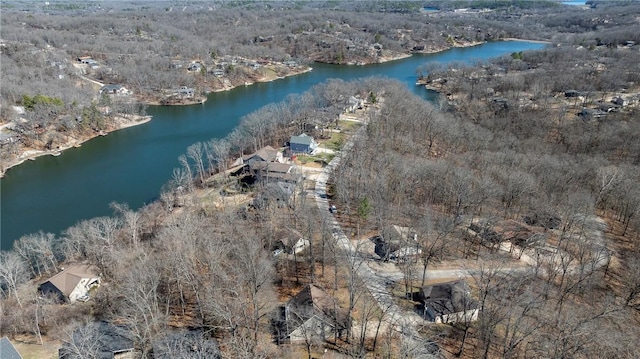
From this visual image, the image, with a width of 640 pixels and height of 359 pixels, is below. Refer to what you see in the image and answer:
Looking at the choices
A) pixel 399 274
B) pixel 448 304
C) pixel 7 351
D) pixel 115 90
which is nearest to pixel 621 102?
pixel 399 274

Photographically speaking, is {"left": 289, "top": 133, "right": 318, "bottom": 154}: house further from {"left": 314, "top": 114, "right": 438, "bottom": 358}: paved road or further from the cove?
the cove

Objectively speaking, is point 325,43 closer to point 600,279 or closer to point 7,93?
point 7,93

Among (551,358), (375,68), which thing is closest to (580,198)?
(551,358)

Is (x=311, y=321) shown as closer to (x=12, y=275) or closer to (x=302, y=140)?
(x=12, y=275)

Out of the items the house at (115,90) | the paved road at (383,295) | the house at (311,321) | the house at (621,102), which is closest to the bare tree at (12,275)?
the house at (311,321)

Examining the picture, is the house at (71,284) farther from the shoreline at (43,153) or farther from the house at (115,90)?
the house at (115,90)
